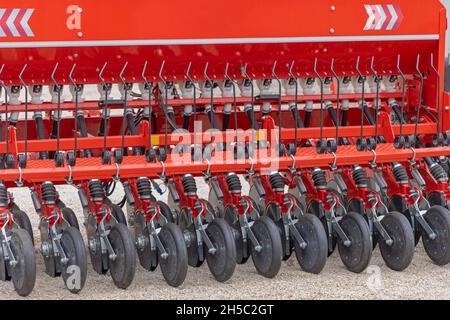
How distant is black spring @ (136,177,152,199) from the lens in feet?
20.7

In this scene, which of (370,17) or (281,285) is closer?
(281,285)

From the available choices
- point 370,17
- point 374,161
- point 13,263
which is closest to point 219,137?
point 374,161

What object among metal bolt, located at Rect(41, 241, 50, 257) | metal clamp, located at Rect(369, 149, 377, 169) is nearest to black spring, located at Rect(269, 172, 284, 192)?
metal clamp, located at Rect(369, 149, 377, 169)

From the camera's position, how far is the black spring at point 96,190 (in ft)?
20.8

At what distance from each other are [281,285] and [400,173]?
112 cm

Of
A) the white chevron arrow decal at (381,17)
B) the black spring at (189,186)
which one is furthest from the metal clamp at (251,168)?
the white chevron arrow decal at (381,17)

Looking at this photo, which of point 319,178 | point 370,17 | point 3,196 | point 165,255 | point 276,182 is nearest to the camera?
point 3,196

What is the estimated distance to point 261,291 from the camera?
6.11m

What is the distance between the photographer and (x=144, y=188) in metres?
6.32

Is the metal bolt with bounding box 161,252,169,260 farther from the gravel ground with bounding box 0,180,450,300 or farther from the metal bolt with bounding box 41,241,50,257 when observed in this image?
the metal bolt with bounding box 41,241,50,257

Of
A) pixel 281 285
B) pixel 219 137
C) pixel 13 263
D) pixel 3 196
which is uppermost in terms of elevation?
pixel 219 137

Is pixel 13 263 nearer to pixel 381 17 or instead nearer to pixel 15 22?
pixel 15 22

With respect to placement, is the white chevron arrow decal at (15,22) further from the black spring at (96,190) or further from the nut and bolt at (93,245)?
the nut and bolt at (93,245)

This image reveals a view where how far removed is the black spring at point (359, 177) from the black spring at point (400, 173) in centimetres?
20
